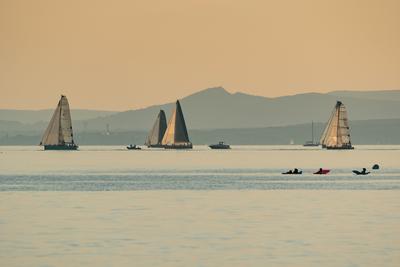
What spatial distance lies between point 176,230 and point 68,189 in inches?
1786

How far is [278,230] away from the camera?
56531 millimetres

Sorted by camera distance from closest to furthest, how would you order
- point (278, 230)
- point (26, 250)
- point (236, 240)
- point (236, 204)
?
1. point (26, 250)
2. point (236, 240)
3. point (278, 230)
4. point (236, 204)

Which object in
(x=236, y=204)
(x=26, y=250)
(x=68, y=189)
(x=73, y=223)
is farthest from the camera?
(x=68, y=189)

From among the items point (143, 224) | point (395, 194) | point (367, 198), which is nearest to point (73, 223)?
point (143, 224)

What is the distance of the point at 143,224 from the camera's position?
5991cm

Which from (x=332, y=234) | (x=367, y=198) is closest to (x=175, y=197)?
(x=367, y=198)

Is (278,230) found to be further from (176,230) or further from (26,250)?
(26,250)

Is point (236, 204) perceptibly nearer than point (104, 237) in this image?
No

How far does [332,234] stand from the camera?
54.6 meters

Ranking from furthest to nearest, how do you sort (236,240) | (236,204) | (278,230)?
1. (236,204)
2. (278,230)
3. (236,240)

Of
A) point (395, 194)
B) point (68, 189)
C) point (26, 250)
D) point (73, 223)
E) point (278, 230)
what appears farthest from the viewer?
point (68, 189)

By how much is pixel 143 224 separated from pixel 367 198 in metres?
30.5

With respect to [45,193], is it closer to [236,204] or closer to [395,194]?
[236,204]

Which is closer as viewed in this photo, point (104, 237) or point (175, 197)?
point (104, 237)
